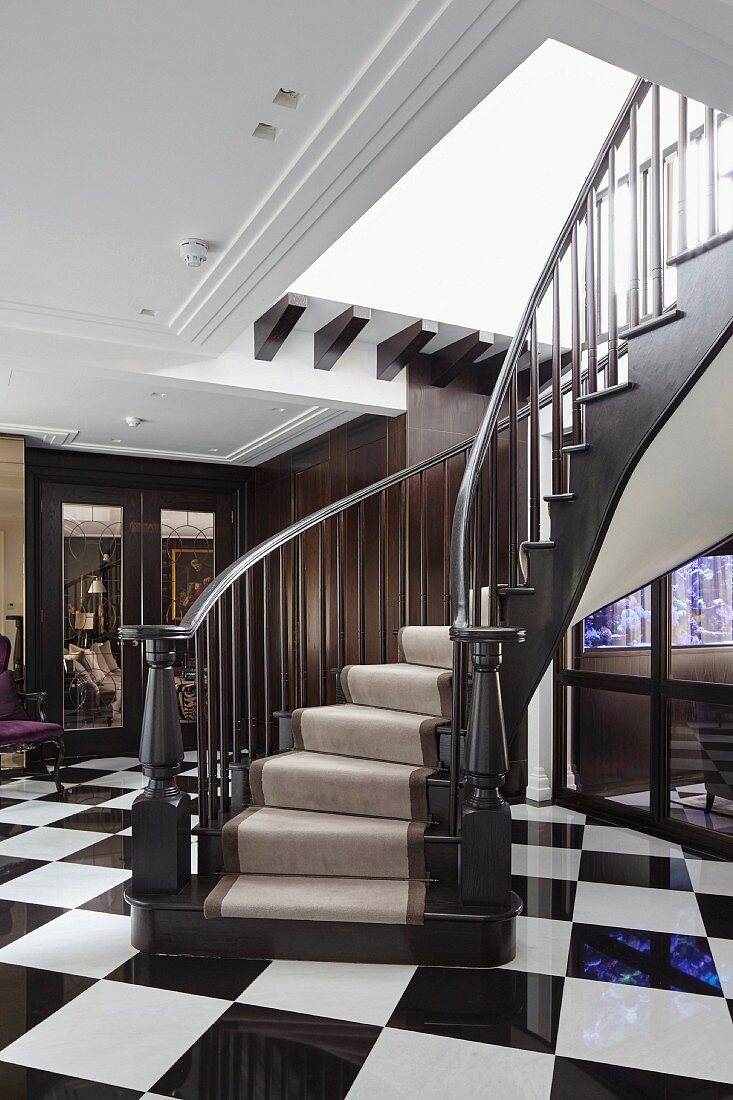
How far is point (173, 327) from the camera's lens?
3.67 metres

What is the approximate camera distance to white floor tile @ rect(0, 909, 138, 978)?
259cm

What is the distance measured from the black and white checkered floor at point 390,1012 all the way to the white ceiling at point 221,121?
2459mm

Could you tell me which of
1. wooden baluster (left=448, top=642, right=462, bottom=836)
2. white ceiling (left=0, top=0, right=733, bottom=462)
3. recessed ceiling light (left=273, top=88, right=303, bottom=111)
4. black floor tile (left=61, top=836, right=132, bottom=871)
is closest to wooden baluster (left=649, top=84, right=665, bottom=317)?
white ceiling (left=0, top=0, right=733, bottom=462)

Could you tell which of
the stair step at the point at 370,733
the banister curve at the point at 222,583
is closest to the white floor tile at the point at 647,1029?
the stair step at the point at 370,733

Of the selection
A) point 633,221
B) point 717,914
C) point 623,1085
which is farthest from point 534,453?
point 623,1085

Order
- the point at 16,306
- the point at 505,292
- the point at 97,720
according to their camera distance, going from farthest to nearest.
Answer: the point at 97,720
the point at 505,292
the point at 16,306

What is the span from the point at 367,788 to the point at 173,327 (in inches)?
89.2

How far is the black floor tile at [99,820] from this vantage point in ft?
13.9

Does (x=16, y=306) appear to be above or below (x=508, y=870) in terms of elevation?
above

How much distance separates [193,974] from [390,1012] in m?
0.68

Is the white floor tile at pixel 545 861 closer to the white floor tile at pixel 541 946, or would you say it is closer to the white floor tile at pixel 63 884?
the white floor tile at pixel 541 946

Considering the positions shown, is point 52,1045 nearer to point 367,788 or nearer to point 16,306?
point 367,788

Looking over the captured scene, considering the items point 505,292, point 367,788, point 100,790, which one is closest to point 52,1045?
point 367,788

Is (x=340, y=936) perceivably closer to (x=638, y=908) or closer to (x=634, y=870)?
(x=638, y=908)
